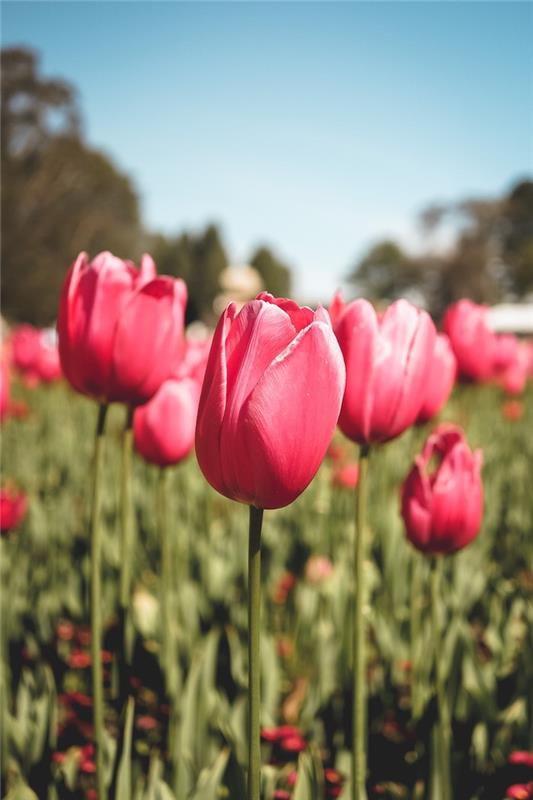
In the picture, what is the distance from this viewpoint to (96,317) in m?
0.92

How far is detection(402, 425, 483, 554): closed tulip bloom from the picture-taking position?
1093 mm

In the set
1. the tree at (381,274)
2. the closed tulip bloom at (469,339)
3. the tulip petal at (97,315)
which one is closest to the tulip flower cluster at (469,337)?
the closed tulip bloom at (469,339)

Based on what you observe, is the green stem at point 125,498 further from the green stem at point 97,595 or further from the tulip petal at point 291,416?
the tulip petal at point 291,416

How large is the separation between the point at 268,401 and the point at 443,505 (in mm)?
577

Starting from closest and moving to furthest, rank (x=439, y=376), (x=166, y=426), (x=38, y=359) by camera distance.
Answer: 1. (x=439, y=376)
2. (x=166, y=426)
3. (x=38, y=359)

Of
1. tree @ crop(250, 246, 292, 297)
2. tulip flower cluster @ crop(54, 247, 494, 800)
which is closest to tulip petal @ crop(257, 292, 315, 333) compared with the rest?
tulip flower cluster @ crop(54, 247, 494, 800)

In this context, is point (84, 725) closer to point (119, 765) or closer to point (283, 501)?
point (119, 765)

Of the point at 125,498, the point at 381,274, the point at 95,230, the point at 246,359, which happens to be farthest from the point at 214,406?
the point at 381,274

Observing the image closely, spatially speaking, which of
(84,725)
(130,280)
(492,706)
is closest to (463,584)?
(492,706)

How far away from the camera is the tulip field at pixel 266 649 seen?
1.22 meters

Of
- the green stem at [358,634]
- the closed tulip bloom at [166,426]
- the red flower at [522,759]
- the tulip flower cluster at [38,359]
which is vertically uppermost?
the tulip flower cluster at [38,359]

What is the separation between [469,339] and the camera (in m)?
2.37

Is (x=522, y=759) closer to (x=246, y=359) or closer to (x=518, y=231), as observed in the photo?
(x=246, y=359)

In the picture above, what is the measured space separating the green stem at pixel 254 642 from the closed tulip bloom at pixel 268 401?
0.03m
